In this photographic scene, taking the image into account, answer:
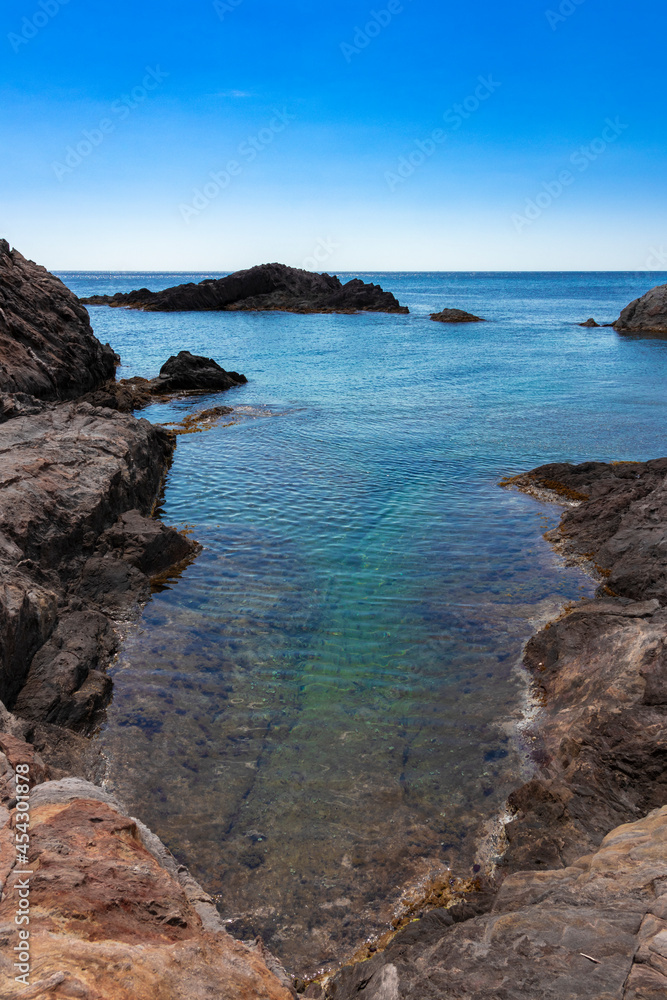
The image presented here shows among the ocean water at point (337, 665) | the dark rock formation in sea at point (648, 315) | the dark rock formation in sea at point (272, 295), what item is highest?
the dark rock formation in sea at point (272, 295)

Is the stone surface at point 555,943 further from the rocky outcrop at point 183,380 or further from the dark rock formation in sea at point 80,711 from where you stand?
the rocky outcrop at point 183,380

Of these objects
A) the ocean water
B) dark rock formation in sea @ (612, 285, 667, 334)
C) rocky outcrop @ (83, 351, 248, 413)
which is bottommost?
the ocean water

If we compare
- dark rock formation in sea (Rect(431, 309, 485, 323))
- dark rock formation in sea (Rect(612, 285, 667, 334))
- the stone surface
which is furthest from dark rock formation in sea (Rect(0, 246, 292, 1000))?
dark rock formation in sea (Rect(431, 309, 485, 323))

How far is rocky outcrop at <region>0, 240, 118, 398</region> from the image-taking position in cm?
1977

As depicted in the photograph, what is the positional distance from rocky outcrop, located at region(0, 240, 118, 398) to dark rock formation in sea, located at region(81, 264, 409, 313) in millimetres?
75189

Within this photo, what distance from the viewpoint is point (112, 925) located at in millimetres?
3893

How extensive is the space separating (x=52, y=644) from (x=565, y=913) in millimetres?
7498

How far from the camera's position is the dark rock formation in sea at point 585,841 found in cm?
375

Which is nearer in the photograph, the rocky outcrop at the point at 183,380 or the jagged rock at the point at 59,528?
the jagged rock at the point at 59,528

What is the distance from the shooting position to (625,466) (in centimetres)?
1714

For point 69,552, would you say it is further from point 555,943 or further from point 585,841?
point 555,943

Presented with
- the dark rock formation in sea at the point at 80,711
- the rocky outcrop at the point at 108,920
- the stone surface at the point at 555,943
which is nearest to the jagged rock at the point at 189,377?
the dark rock formation in sea at the point at 80,711

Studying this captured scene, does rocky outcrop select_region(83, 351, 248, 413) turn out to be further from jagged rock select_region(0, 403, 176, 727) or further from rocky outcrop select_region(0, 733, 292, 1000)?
rocky outcrop select_region(0, 733, 292, 1000)

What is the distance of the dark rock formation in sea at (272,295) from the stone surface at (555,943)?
97.5m
